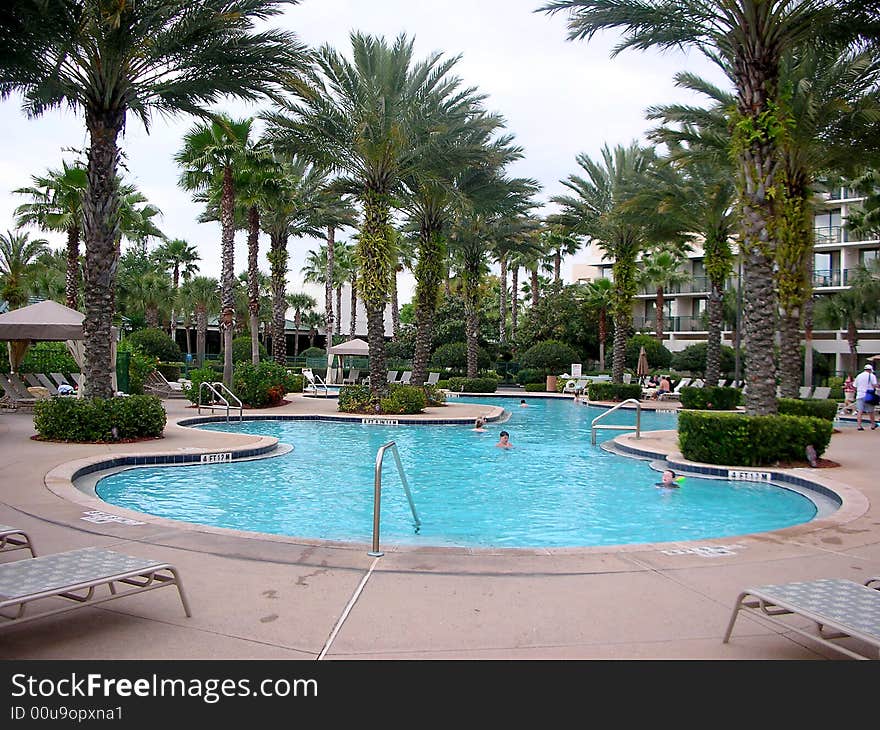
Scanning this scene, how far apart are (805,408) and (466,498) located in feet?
30.1

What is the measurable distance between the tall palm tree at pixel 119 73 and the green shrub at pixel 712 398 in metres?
15.7

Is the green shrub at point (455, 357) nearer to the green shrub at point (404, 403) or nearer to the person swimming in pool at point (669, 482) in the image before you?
the green shrub at point (404, 403)

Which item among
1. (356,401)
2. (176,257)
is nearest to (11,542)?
(356,401)

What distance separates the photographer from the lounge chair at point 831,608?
146 inches

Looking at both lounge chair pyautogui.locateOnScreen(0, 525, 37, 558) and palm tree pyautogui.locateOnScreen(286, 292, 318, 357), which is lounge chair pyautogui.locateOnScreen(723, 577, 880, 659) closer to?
lounge chair pyautogui.locateOnScreen(0, 525, 37, 558)

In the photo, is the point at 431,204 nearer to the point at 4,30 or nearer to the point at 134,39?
the point at 134,39

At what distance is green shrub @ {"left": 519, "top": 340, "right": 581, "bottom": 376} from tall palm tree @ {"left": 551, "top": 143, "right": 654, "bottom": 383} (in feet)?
26.1

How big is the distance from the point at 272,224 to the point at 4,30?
73.1 ft

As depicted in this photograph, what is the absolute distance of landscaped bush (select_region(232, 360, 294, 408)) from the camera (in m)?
23.2

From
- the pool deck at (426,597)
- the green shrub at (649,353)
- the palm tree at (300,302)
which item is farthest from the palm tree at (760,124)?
the palm tree at (300,302)

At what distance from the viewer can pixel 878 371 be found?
4522 cm

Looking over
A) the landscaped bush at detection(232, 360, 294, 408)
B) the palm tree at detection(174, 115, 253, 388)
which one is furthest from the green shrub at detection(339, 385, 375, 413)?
the palm tree at detection(174, 115, 253, 388)

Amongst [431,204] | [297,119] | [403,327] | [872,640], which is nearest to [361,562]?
[872,640]

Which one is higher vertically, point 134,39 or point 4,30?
point 134,39
